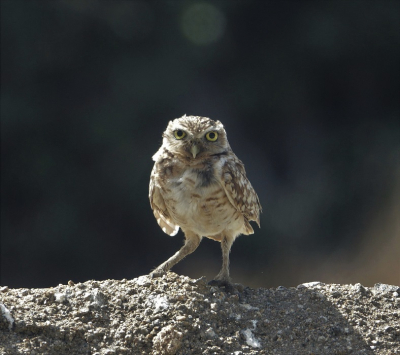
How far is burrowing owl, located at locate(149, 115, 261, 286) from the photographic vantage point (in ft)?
16.3

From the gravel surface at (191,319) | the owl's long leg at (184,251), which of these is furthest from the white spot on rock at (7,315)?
the owl's long leg at (184,251)

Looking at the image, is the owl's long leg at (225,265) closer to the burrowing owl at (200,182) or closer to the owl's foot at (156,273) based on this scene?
the burrowing owl at (200,182)

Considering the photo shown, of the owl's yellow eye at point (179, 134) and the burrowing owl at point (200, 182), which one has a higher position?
the owl's yellow eye at point (179, 134)

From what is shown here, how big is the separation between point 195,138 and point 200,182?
1.14 ft

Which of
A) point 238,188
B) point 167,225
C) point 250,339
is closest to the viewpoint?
point 250,339

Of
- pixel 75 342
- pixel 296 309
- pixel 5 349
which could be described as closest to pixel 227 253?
pixel 296 309

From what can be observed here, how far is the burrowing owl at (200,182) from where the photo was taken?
4.96 meters

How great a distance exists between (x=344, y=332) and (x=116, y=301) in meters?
1.56

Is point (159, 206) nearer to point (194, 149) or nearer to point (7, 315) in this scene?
point (194, 149)

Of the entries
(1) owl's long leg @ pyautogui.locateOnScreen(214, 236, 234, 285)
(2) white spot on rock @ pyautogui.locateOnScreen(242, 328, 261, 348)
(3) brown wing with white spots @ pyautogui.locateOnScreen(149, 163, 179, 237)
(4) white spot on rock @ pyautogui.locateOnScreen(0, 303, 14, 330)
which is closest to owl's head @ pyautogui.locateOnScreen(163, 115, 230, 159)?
(3) brown wing with white spots @ pyautogui.locateOnScreen(149, 163, 179, 237)

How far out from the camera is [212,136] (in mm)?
5082

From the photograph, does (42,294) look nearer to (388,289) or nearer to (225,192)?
(225,192)

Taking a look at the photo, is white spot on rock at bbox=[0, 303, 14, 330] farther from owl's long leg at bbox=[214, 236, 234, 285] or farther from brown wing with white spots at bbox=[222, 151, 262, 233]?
brown wing with white spots at bbox=[222, 151, 262, 233]

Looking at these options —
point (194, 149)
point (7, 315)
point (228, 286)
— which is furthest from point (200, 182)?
point (7, 315)
